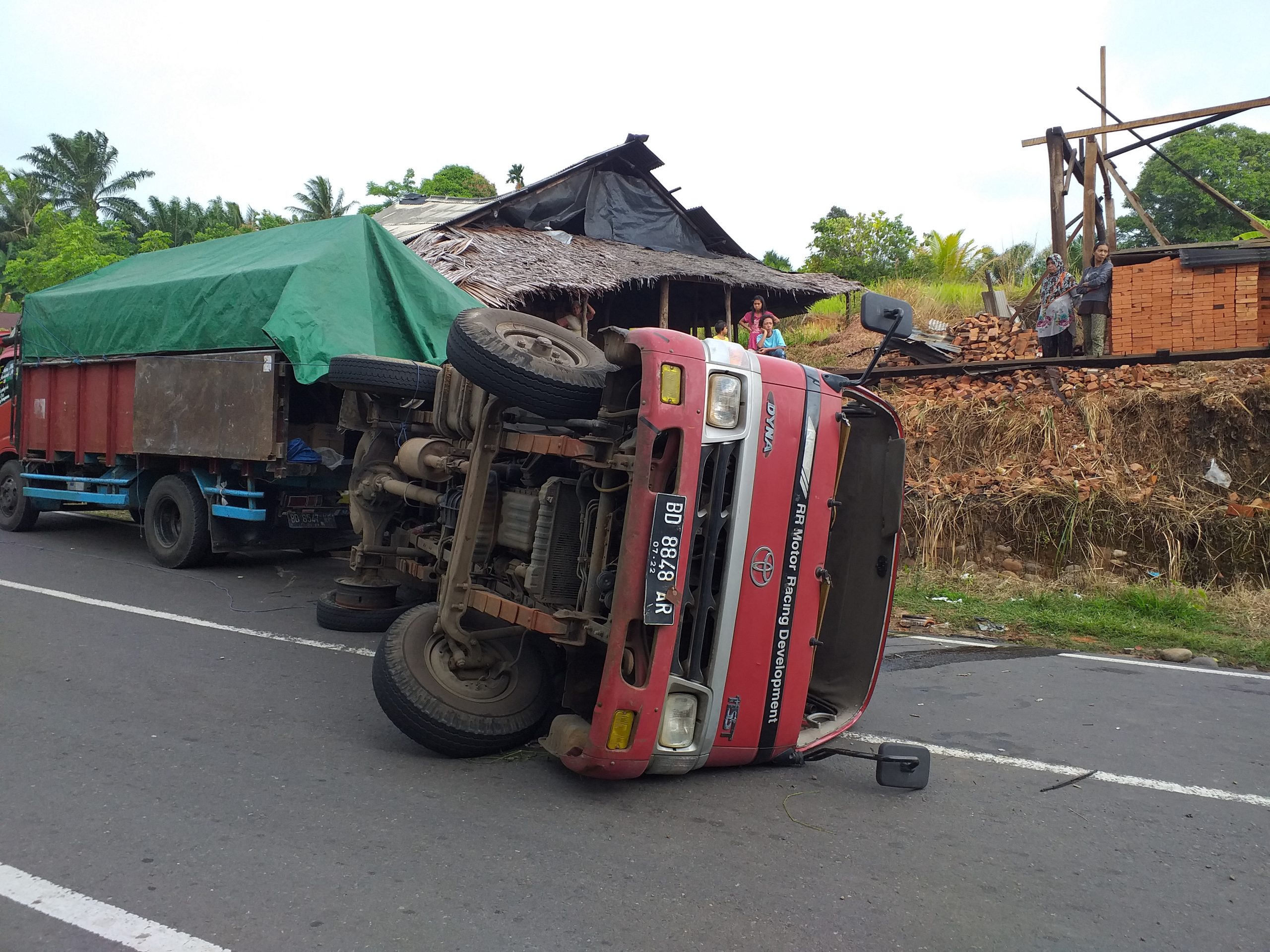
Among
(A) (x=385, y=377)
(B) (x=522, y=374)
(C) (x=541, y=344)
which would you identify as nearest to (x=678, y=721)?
(B) (x=522, y=374)

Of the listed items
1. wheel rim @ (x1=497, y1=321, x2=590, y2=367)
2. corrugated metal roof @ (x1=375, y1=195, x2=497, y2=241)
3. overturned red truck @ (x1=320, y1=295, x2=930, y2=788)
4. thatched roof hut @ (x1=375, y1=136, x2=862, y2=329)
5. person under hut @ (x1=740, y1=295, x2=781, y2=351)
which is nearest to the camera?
overturned red truck @ (x1=320, y1=295, x2=930, y2=788)

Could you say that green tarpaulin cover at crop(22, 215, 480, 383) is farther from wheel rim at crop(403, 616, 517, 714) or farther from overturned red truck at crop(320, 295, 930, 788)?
wheel rim at crop(403, 616, 517, 714)

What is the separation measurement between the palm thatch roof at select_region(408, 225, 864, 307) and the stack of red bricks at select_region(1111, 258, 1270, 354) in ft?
21.7

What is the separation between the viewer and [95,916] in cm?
294

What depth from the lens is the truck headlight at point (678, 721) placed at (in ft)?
12.7

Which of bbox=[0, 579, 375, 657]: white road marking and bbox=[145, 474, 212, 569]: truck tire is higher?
A: bbox=[145, 474, 212, 569]: truck tire

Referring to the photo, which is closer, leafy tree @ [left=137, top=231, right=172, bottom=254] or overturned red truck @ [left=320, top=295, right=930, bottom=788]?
overturned red truck @ [left=320, top=295, right=930, bottom=788]

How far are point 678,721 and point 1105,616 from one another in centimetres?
605

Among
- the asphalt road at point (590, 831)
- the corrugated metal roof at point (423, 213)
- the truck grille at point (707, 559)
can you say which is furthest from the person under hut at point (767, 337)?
the truck grille at point (707, 559)

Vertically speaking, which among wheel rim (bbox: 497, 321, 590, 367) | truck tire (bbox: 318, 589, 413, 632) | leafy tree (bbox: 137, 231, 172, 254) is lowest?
truck tire (bbox: 318, 589, 413, 632)

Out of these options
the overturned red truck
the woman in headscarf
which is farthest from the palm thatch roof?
the overturned red truck

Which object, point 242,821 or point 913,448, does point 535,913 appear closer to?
point 242,821

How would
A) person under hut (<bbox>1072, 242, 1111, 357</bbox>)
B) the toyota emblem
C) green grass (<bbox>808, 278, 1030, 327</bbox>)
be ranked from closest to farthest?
the toyota emblem, person under hut (<bbox>1072, 242, 1111, 357</bbox>), green grass (<bbox>808, 278, 1030, 327</bbox>)

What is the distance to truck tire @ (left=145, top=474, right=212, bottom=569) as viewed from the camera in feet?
29.7
